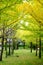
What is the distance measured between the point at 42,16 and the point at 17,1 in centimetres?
449

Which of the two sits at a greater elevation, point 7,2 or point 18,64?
point 7,2

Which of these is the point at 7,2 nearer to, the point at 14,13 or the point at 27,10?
the point at 14,13

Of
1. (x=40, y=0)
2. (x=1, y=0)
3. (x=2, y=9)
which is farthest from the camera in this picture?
(x=40, y=0)

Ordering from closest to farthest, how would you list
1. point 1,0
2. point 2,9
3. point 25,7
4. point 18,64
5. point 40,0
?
1. point 1,0
2. point 2,9
3. point 40,0
4. point 25,7
5. point 18,64

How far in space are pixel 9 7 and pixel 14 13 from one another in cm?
254

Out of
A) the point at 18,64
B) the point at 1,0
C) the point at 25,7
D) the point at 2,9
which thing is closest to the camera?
the point at 1,0

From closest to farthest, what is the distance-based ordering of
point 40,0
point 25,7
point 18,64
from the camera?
point 40,0 < point 25,7 < point 18,64

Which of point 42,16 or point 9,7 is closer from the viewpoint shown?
point 9,7

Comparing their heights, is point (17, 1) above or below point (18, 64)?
above

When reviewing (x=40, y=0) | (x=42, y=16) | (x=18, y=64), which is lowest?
(x=18, y=64)

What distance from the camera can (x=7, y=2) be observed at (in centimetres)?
730

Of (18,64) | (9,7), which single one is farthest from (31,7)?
(18,64)

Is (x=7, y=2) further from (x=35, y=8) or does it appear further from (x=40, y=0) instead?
(x=35, y=8)

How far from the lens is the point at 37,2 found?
1023cm
